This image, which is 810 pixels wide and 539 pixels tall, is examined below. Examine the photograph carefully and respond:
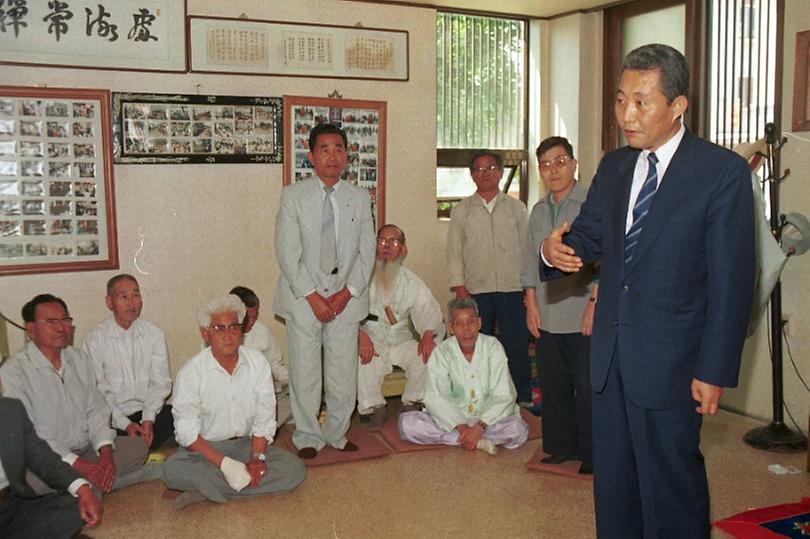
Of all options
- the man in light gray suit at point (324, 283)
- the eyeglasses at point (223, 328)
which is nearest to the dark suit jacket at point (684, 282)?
the eyeglasses at point (223, 328)

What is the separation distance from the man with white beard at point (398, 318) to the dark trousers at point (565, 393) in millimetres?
1074

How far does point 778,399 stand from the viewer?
440 cm

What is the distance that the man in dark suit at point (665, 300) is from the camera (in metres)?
2.13

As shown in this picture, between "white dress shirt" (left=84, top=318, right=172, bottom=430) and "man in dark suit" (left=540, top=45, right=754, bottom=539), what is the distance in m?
2.75

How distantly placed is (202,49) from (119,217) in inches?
44.8

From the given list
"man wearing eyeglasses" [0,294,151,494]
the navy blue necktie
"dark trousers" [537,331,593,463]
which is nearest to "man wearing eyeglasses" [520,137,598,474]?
"dark trousers" [537,331,593,463]

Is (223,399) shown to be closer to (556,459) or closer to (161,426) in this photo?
(161,426)

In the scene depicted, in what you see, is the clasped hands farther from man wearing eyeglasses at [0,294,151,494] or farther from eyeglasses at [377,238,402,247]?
man wearing eyeglasses at [0,294,151,494]

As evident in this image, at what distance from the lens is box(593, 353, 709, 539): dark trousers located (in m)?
2.22

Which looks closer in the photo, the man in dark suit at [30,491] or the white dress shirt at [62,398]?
the man in dark suit at [30,491]

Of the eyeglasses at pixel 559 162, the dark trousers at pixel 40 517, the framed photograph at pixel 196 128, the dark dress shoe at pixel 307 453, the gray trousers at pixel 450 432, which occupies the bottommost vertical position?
the dark dress shoe at pixel 307 453

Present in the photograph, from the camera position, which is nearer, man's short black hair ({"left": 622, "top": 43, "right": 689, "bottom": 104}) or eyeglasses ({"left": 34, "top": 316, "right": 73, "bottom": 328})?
man's short black hair ({"left": 622, "top": 43, "right": 689, "bottom": 104})

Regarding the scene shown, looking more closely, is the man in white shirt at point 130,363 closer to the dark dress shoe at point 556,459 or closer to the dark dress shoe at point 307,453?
the dark dress shoe at point 307,453

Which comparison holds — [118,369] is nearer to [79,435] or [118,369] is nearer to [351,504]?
[79,435]
